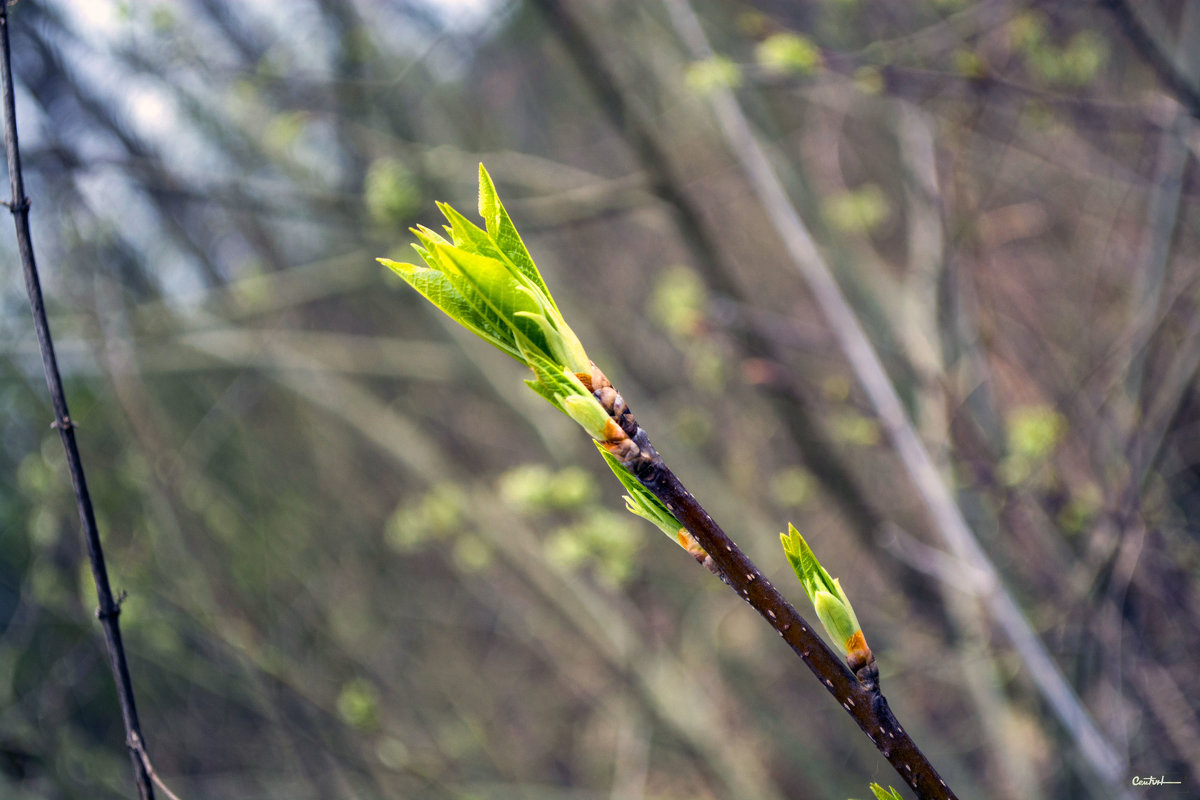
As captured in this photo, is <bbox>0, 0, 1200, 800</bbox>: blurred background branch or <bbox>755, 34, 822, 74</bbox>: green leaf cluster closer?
<bbox>755, 34, 822, 74</bbox>: green leaf cluster

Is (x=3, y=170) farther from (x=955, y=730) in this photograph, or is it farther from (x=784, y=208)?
(x=955, y=730)

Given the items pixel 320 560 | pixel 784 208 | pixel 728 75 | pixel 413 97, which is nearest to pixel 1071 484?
pixel 784 208

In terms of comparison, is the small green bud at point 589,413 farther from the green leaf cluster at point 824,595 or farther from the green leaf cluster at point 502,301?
the green leaf cluster at point 824,595

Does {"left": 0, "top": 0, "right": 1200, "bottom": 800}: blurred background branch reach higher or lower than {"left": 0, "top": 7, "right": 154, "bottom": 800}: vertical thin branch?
higher

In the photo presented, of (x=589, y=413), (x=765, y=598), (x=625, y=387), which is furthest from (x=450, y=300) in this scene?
(x=625, y=387)

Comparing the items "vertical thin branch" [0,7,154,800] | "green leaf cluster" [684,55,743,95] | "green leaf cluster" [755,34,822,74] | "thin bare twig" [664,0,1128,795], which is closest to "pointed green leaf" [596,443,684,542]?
"vertical thin branch" [0,7,154,800]

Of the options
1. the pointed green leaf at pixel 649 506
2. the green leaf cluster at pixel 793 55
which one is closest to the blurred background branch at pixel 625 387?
the green leaf cluster at pixel 793 55

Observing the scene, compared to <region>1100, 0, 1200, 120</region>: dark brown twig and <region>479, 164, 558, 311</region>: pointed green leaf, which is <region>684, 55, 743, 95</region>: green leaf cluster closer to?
<region>1100, 0, 1200, 120</region>: dark brown twig
